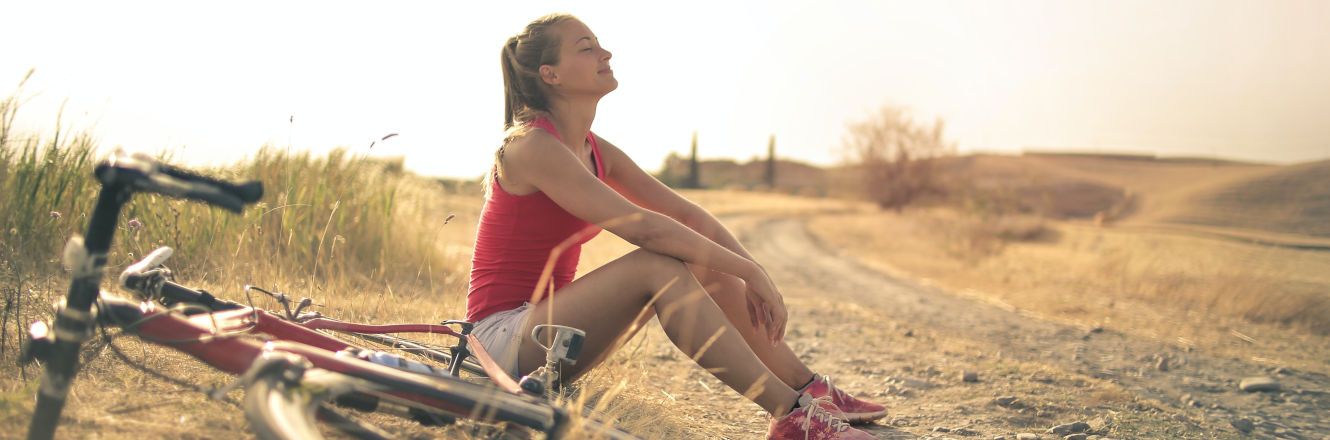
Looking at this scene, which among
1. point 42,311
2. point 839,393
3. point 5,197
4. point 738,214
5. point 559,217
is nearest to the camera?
point 559,217

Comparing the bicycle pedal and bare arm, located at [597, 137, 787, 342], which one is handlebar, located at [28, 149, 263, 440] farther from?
bare arm, located at [597, 137, 787, 342]

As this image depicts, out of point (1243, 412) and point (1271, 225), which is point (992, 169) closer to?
point (1271, 225)

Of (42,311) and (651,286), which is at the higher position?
(651,286)

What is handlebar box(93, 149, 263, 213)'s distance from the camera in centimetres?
117

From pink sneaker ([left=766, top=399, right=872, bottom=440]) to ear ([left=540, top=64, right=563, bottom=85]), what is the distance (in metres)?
1.33

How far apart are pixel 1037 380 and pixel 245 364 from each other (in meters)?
3.43

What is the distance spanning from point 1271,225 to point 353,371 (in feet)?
92.9

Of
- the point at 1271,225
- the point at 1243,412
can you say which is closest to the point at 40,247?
the point at 1243,412

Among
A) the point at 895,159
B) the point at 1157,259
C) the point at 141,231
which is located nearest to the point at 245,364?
the point at 141,231

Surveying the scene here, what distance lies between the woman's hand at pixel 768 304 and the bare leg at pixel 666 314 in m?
0.19

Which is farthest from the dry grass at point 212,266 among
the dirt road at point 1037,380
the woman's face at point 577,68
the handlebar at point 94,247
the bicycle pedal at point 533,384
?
the dirt road at point 1037,380

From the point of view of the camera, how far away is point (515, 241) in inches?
87.4

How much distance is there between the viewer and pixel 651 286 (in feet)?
6.90

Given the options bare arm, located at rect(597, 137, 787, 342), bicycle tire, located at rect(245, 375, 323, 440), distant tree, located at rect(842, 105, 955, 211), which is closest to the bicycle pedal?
bicycle tire, located at rect(245, 375, 323, 440)
